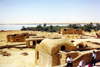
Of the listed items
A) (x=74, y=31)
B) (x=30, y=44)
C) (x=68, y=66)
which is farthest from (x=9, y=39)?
(x=68, y=66)

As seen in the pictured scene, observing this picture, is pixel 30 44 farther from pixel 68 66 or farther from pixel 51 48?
pixel 68 66

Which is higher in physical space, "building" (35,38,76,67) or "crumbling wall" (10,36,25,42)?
"building" (35,38,76,67)

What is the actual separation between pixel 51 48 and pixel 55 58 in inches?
48.4

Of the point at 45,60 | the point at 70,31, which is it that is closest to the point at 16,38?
the point at 70,31

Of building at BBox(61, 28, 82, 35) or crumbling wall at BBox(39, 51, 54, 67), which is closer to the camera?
crumbling wall at BBox(39, 51, 54, 67)

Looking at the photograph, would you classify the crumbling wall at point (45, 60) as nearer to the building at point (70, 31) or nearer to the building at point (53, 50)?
the building at point (53, 50)

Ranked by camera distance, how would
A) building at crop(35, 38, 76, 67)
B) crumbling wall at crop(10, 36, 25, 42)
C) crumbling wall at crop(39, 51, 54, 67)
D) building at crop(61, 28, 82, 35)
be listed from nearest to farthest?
building at crop(35, 38, 76, 67) < crumbling wall at crop(39, 51, 54, 67) < crumbling wall at crop(10, 36, 25, 42) < building at crop(61, 28, 82, 35)

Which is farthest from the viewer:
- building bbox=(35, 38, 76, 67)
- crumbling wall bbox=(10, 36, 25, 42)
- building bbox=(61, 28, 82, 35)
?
building bbox=(61, 28, 82, 35)

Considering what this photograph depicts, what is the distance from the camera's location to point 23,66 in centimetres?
1739

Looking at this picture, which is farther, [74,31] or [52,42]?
[74,31]

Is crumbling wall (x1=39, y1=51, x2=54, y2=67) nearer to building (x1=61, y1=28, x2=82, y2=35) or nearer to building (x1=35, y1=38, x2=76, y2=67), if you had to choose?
building (x1=35, y1=38, x2=76, y2=67)

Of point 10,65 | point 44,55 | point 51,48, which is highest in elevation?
point 51,48

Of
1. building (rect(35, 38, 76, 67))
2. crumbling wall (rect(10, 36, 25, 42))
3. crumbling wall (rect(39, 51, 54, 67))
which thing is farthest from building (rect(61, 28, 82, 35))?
building (rect(35, 38, 76, 67))

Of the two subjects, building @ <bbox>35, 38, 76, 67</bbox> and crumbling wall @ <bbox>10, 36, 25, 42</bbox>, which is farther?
crumbling wall @ <bbox>10, 36, 25, 42</bbox>
